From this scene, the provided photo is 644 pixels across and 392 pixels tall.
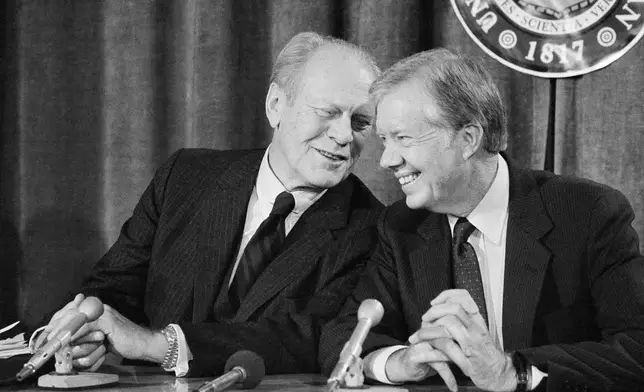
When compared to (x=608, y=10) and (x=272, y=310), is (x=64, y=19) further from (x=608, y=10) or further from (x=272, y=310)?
(x=608, y=10)

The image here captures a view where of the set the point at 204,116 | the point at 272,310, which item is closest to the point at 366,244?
the point at 272,310

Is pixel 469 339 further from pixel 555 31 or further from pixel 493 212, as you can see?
pixel 555 31

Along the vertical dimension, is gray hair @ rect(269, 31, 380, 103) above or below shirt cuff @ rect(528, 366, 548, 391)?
above

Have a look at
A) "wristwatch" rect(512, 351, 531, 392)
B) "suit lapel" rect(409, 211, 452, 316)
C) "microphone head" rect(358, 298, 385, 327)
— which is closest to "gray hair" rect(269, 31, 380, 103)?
"suit lapel" rect(409, 211, 452, 316)

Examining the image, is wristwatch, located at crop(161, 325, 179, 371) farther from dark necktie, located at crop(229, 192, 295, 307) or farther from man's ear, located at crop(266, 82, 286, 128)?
man's ear, located at crop(266, 82, 286, 128)

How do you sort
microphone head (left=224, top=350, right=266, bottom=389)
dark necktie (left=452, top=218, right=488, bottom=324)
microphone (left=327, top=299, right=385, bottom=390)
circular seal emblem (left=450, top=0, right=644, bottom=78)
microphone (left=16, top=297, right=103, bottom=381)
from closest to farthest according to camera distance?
microphone (left=327, top=299, right=385, bottom=390), microphone (left=16, top=297, right=103, bottom=381), microphone head (left=224, top=350, right=266, bottom=389), dark necktie (left=452, top=218, right=488, bottom=324), circular seal emblem (left=450, top=0, right=644, bottom=78)

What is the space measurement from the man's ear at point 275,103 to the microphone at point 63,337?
106 centimetres

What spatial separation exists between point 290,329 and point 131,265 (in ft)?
1.96

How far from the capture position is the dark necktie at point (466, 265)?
2428 millimetres

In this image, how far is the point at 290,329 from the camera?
2.52 metres

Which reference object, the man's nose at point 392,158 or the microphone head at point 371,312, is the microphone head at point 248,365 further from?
the man's nose at point 392,158

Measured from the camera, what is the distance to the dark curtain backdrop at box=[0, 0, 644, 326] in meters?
3.40

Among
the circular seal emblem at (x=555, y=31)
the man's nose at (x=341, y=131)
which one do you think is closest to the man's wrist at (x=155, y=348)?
the man's nose at (x=341, y=131)

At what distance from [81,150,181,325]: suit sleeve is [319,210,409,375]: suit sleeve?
0.67 meters
